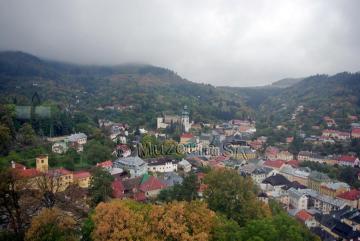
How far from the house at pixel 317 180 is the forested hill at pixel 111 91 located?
1246 inches

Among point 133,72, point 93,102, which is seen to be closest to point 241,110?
point 93,102

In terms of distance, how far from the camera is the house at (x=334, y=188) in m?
34.4

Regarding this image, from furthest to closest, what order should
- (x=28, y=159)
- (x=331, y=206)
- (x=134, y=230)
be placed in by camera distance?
(x=331, y=206), (x=28, y=159), (x=134, y=230)

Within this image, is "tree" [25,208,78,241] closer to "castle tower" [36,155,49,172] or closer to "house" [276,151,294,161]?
"castle tower" [36,155,49,172]

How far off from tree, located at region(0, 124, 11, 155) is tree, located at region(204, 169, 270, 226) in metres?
16.8

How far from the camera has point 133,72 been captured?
121 m

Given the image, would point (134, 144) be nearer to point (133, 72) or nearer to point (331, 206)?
point (331, 206)

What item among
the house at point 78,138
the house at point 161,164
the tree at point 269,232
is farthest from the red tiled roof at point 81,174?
the tree at point 269,232

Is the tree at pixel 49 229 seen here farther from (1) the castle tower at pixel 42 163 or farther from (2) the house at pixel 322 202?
(2) the house at pixel 322 202

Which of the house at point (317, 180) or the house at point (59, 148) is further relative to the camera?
the house at point (317, 180)

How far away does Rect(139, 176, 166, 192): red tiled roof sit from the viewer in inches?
1014

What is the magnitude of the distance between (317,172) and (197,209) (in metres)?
29.0

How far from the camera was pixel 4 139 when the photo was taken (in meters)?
26.1

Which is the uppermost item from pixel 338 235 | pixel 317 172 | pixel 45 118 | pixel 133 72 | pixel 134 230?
pixel 133 72
